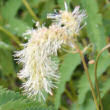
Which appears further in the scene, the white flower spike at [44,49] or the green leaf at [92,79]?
the green leaf at [92,79]

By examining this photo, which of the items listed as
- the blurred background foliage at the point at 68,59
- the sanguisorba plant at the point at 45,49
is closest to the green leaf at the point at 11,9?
the blurred background foliage at the point at 68,59

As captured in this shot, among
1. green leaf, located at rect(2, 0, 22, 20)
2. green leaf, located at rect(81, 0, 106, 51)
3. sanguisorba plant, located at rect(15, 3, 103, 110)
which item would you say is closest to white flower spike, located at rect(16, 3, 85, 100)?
sanguisorba plant, located at rect(15, 3, 103, 110)

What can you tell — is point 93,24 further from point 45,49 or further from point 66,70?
point 45,49

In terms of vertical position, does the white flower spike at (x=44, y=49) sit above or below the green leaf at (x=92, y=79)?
above

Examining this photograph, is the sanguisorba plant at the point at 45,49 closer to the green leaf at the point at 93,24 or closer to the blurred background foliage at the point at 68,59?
the blurred background foliage at the point at 68,59

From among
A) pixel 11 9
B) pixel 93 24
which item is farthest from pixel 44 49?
pixel 11 9

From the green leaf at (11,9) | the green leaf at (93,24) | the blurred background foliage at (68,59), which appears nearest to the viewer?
the blurred background foliage at (68,59)
